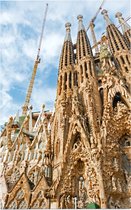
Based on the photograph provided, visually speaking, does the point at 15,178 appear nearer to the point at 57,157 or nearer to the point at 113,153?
the point at 57,157

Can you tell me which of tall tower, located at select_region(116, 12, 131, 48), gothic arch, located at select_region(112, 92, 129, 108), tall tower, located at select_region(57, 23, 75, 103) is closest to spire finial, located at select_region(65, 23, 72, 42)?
tall tower, located at select_region(57, 23, 75, 103)

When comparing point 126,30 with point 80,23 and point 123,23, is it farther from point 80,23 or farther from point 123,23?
point 80,23

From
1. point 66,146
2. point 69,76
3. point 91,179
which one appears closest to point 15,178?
point 66,146

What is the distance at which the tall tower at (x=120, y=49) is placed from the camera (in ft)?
71.0

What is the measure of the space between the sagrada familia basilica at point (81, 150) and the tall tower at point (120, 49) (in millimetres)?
96

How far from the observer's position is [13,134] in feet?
95.1

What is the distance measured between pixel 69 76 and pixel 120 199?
13.2 metres

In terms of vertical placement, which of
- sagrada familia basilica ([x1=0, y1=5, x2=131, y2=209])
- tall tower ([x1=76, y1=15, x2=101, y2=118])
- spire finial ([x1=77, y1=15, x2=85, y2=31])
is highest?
spire finial ([x1=77, y1=15, x2=85, y2=31])

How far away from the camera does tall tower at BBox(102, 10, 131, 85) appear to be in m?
21.6

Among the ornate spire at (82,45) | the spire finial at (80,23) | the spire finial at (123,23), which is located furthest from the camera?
the spire finial at (80,23)

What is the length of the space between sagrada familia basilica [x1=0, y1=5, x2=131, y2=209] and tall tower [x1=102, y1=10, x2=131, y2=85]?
3.8 inches

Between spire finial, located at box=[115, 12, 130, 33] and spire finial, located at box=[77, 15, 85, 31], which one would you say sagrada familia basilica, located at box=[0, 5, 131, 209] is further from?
spire finial, located at box=[77, 15, 85, 31]

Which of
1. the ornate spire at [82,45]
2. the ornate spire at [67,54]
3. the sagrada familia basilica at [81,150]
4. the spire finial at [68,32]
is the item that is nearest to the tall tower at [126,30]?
the sagrada familia basilica at [81,150]

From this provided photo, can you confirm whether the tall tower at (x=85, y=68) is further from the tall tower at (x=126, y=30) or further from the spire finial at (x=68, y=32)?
the tall tower at (x=126, y=30)
